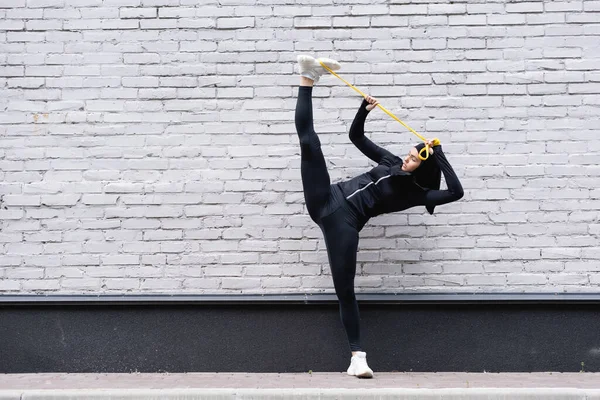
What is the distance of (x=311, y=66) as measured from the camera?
504cm

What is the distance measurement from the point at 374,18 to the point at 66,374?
384cm

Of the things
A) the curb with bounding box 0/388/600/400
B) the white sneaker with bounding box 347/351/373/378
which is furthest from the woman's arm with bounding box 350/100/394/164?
the curb with bounding box 0/388/600/400

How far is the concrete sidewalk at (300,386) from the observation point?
4.48 m

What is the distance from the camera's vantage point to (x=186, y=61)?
5.81 meters

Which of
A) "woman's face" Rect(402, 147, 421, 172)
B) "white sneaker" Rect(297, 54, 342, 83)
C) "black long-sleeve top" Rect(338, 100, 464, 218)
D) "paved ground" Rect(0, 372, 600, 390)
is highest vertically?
"white sneaker" Rect(297, 54, 342, 83)

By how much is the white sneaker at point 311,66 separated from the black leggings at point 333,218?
0.10 meters

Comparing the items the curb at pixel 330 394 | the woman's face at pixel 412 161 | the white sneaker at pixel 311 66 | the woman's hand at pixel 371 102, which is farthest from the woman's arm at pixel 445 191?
the curb at pixel 330 394

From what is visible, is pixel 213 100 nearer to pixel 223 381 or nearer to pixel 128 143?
pixel 128 143

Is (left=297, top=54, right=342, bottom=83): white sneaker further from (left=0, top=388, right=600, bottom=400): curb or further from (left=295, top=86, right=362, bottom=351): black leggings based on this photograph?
(left=0, top=388, right=600, bottom=400): curb

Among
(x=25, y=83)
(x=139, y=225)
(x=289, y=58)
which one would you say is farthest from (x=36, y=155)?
(x=289, y=58)

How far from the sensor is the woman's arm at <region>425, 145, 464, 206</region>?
5.13 meters

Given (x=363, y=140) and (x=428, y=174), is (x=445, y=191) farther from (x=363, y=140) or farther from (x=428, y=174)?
(x=363, y=140)

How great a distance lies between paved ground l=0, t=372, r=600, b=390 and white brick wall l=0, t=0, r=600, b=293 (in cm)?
69

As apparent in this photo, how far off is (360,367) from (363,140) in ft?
5.69
